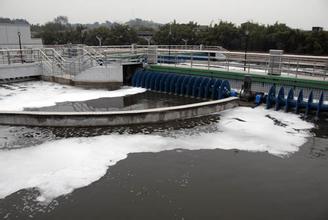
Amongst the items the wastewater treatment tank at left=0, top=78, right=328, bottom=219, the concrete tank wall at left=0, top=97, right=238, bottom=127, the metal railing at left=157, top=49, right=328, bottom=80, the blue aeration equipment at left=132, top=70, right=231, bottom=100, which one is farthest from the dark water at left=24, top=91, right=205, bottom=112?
the metal railing at left=157, top=49, right=328, bottom=80

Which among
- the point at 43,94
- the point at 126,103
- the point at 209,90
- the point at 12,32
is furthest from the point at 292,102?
the point at 12,32

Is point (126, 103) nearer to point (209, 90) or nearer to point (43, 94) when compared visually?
point (209, 90)

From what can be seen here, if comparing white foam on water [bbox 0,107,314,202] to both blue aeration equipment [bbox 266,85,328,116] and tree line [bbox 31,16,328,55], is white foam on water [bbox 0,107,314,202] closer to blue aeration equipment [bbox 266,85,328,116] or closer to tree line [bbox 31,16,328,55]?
blue aeration equipment [bbox 266,85,328,116]

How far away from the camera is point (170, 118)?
11.9 m

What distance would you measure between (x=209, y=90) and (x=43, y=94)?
8.28m

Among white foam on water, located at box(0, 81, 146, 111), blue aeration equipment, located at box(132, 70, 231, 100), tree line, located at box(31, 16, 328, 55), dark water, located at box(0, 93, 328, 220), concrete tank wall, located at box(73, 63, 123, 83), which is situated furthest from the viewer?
tree line, located at box(31, 16, 328, 55)

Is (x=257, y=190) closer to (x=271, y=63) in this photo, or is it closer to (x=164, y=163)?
(x=164, y=163)

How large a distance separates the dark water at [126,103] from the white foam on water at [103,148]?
10.3 ft

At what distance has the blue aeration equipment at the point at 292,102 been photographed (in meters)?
12.2

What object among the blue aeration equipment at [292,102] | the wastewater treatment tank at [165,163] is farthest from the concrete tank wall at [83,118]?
the blue aeration equipment at [292,102]

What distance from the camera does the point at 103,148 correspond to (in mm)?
9273

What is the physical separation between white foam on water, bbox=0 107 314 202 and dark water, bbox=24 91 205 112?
3.14 metres

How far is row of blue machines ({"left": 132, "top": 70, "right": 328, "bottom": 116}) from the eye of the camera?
12625mm

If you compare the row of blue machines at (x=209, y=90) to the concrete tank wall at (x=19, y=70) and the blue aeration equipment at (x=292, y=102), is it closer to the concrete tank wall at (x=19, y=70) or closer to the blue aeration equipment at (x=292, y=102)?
the blue aeration equipment at (x=292, y=102)
